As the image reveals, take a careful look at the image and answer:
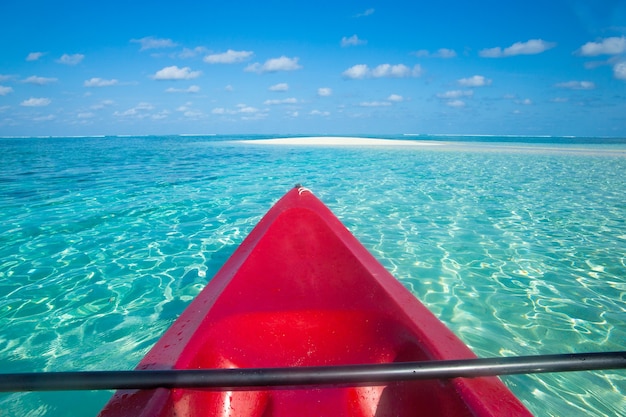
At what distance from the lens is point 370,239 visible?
5.46m

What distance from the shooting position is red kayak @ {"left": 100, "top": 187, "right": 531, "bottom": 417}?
142cm

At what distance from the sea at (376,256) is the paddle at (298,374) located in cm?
167

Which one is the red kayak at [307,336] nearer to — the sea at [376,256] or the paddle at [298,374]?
the paddle at [298,374]

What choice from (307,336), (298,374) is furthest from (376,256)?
(298,374)

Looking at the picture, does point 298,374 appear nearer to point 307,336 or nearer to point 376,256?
point 307,336

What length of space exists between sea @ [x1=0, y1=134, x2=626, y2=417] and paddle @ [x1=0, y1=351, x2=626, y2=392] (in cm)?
167

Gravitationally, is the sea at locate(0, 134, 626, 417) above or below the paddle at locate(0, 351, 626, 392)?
below

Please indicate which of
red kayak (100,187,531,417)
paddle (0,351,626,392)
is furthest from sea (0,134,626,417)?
paddle (0,351,626,392)

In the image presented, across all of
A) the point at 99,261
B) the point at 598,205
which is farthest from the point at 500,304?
the point at 598,205

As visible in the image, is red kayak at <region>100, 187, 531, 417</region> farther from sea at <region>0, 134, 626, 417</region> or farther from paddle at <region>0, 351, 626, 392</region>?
sea at <region>0, 134, 626, 417</region>

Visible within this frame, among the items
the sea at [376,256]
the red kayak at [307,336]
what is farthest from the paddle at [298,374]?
the sea at [376,256]

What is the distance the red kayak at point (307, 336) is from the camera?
4.66 ft

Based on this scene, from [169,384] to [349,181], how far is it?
10657 mm

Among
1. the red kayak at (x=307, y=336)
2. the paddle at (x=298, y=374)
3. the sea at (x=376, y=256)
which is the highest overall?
the paddle at (x=298, y=374)
